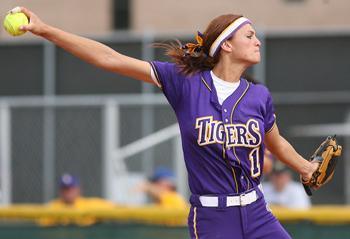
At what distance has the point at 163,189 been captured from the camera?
31.1 feet

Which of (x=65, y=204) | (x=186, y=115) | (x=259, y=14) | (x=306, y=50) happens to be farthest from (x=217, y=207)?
(x=259, y=14)

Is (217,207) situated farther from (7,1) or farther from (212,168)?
(7,1)

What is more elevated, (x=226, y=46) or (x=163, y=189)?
(x=226, y=46)

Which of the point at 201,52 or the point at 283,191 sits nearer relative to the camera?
the point at 201,52

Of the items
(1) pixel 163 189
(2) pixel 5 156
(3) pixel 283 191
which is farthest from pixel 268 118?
(2) pixel 5 156

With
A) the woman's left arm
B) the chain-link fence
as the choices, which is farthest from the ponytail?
the chain-link fence

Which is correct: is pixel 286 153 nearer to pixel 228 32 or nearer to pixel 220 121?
pixel 220 121

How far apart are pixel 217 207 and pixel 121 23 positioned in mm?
12246

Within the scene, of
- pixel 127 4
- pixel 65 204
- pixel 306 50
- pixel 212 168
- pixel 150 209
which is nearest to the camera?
pixel 212 168

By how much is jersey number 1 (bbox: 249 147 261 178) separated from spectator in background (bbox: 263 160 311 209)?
402 centimetres

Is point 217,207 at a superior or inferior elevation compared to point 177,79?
inferior

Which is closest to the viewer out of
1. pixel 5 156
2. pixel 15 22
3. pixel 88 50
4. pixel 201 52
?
pixel 15 22

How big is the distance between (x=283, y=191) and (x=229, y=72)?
14.4 feet

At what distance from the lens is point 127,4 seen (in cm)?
1670
